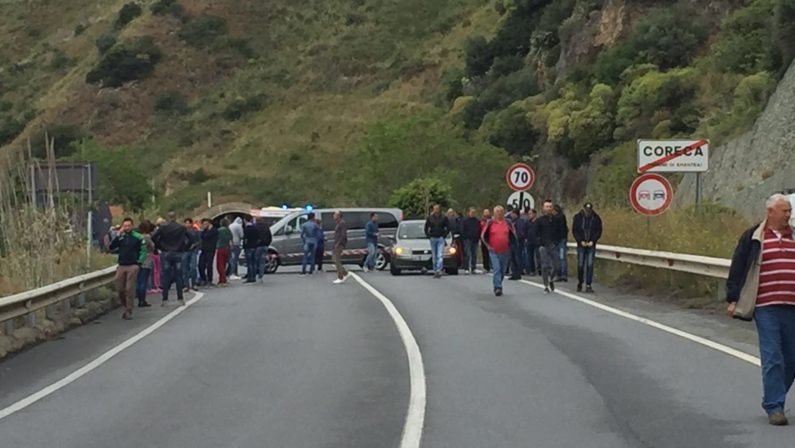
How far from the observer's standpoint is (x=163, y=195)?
83.2 metres

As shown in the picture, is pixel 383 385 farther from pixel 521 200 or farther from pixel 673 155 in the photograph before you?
pixel 521 200

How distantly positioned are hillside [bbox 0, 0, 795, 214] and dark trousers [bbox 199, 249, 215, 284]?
17.7 ft

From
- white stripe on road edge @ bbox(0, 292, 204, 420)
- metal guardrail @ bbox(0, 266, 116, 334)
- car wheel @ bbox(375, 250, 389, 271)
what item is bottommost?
car wheel @ bbox(375, 250, 389, 271)

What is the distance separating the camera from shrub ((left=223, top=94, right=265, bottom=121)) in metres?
98.9

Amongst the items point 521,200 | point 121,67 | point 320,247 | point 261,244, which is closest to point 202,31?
point 121,67

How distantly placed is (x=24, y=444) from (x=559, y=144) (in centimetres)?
4621

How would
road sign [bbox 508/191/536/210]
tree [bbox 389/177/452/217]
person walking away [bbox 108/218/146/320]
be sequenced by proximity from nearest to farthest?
person walking away [bbox 108/218/146/320]
road sign [bbox 508/191/536/210]
tree [bbox 389/177/452/217]

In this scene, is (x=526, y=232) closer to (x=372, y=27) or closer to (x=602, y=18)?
(x=602, y=18)

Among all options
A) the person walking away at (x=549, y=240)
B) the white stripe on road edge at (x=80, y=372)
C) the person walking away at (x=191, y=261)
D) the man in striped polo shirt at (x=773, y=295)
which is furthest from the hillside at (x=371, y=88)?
the man in striped polo shirt at (x=773, y=295)

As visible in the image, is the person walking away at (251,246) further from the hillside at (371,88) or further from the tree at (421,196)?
the tree at (421,196)

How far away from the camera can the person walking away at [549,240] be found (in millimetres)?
24172

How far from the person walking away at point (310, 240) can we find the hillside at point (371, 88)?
29.2 ft

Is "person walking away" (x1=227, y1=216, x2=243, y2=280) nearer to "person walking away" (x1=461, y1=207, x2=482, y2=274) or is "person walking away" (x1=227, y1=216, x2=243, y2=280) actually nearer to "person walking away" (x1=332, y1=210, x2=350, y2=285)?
"person walking away" (x1=332, y1=210, x2=350, y2=285)

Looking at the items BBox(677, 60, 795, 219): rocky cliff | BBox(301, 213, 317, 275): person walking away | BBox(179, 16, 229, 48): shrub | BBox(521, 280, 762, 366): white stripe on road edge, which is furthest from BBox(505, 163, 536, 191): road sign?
BBox(179, 16, 229, 48): shrub
